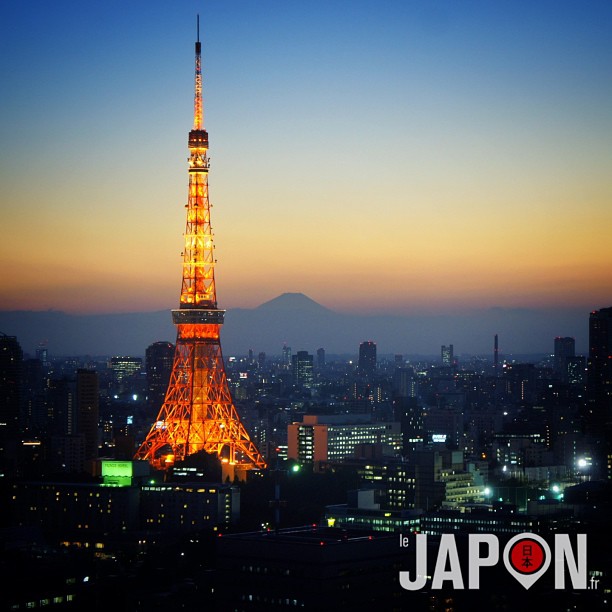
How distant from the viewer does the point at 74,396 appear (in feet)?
205

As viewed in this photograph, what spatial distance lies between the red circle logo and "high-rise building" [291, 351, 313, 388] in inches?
2557

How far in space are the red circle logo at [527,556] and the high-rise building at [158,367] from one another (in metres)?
45.4

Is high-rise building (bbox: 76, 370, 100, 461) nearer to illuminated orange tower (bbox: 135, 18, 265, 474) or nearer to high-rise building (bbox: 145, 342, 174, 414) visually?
illuminated orange tower (bbox: 135, 18, 265, 474)

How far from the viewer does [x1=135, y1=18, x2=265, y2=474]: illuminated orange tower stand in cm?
4703

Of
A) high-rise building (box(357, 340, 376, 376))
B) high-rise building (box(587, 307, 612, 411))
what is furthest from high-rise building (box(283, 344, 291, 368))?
high-rise building (box(587, 307, 612, 411))

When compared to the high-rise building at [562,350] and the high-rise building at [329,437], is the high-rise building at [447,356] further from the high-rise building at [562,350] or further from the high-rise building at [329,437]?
the high-rise building at [329,437]

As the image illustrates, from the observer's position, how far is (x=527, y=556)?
29.6m

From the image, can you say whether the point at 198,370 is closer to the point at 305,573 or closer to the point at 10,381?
the point at 10,381

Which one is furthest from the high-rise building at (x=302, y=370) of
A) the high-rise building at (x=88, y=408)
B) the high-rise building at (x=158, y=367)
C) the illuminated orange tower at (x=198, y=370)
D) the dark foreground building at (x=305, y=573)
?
the dark foreground building at (x=305, y=573)

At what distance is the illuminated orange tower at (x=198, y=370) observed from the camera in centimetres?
4703

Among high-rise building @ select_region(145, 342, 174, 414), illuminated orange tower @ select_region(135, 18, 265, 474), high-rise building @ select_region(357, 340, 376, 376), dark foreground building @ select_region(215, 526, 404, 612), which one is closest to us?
dark foreground building @ select_region(215, 526, 404, 612)

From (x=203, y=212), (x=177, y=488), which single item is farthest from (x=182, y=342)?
(x=177, y=488)

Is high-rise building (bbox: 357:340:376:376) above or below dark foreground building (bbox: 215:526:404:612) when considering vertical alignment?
above

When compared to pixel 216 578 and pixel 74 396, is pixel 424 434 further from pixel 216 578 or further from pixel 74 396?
pixel 216 578
